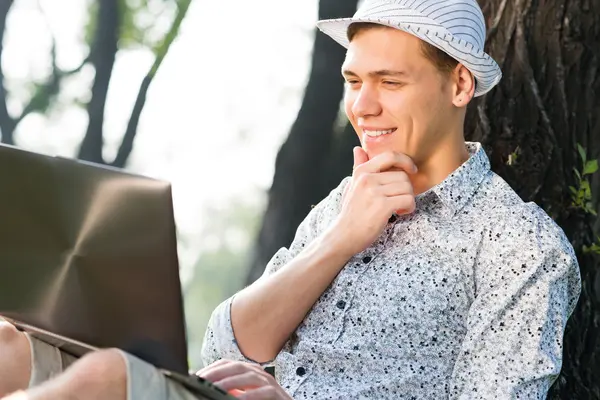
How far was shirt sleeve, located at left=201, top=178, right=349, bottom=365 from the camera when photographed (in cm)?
192

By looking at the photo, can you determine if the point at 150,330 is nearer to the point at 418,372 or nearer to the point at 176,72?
the point at 418,372

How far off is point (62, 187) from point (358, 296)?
74 centimetres

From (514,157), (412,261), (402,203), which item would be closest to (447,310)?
(412,261)

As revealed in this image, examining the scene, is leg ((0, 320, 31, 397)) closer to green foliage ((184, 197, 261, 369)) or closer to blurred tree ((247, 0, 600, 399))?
blurred tree ((247, 0, 600, 399))

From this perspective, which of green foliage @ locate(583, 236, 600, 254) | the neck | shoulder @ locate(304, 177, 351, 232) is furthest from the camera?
green foliage @ locate(583, 236, 600, 254)

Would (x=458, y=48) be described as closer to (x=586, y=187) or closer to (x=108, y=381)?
(x=586, y=187)

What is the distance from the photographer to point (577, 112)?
2324mm

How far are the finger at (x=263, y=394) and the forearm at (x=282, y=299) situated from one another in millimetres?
338

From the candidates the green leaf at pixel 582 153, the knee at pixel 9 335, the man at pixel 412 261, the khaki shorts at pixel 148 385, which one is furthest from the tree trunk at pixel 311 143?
the khaki shorts at pixel 148 385

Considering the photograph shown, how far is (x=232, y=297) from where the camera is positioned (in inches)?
76.7

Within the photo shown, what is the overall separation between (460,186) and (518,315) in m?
0.31

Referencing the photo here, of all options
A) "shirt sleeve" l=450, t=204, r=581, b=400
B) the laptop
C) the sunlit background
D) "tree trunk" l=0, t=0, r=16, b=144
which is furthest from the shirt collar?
"tree trunk" l=0, t=0, r=16, b=144

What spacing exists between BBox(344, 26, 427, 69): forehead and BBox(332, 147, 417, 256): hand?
179 millimetres

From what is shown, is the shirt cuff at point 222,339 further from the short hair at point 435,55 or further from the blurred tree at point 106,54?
the blurred tree at point 106,54
